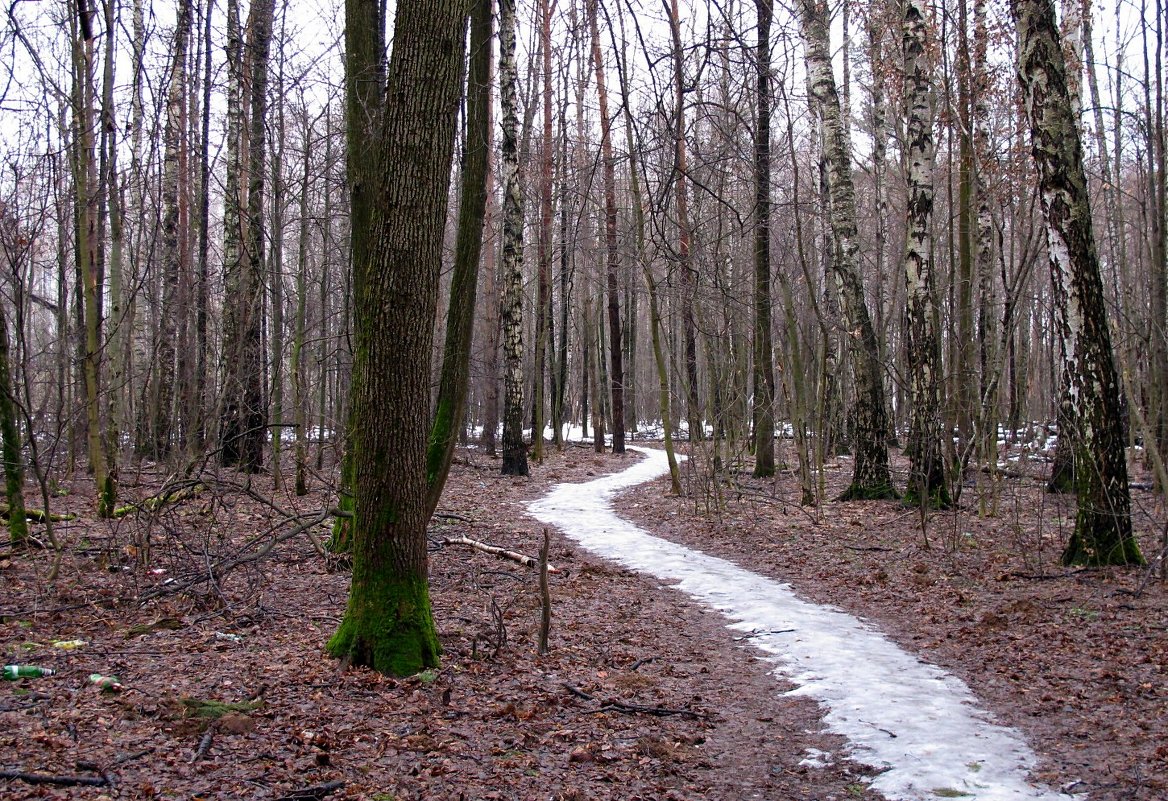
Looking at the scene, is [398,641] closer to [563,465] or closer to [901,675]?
[901,675]

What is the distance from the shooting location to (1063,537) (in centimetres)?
837

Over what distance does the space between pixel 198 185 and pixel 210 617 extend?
1514 centimetres

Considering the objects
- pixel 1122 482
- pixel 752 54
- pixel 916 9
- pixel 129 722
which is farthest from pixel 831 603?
pixel 916 9

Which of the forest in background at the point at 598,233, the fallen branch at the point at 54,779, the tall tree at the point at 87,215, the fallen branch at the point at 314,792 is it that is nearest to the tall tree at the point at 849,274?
the forest in background at the point at 598,233

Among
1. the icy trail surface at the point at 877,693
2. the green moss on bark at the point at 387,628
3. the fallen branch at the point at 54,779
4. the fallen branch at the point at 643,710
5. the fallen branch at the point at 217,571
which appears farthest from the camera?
the fallen branch at the point at 217,571

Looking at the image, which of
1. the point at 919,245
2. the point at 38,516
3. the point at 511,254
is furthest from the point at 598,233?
the point at 38,516

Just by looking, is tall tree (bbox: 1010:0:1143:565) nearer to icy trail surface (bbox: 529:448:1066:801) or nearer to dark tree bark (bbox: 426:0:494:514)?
icy trail surface (bbox: 529:448:1066:801)

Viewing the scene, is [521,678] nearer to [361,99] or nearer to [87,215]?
[361,99]

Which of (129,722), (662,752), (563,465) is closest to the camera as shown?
(129,722)

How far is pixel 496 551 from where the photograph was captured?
8453 millimetres

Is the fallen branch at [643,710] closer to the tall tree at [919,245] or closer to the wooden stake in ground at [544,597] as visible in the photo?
the wooden stake in ground at [544,597]

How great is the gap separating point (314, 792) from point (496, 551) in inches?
203

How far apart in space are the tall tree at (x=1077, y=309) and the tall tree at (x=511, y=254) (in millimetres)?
9475

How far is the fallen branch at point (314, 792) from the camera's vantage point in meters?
3.22
